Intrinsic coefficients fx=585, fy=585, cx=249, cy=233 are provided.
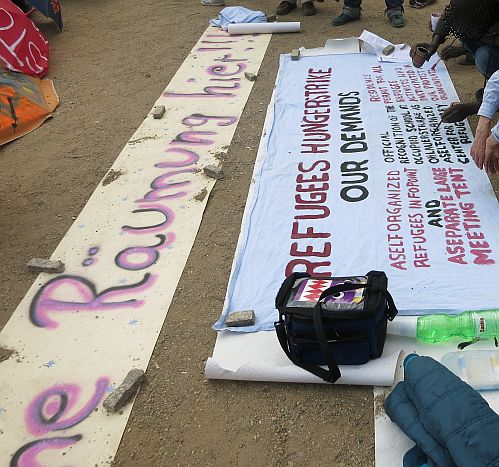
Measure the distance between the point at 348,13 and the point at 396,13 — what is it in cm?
48

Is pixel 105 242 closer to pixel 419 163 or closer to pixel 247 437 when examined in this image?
pixel 247 437

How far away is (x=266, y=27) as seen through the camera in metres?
5.71

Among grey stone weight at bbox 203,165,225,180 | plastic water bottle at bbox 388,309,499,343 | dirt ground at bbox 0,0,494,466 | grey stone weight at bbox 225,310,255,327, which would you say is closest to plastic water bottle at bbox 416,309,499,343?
plastic water bottle at bbox 388,309,499,343

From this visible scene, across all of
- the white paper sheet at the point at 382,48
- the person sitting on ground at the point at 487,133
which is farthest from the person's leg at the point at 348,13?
the person sitting on ground at the point at 487,133

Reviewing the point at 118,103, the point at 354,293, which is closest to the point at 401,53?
the point at 118,103

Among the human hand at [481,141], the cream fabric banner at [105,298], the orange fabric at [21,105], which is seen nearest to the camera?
the cream fabric banner at [105,298]

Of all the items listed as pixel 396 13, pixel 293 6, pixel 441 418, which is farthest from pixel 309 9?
pixel 441 418

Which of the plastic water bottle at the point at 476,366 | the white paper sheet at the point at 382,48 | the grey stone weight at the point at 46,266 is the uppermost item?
the grey stone weight at the point at 46,266

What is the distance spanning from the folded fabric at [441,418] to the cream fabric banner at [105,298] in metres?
0.99

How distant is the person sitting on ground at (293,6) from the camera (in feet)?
20.2

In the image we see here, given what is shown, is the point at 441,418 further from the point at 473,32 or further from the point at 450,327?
the point at 473,32

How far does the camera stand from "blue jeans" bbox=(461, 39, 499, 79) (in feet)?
11.8

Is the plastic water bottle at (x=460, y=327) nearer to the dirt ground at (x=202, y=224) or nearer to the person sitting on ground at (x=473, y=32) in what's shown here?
the dirt ground at (x=202, y=224)

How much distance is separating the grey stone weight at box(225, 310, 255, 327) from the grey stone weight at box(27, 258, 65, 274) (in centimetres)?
97
